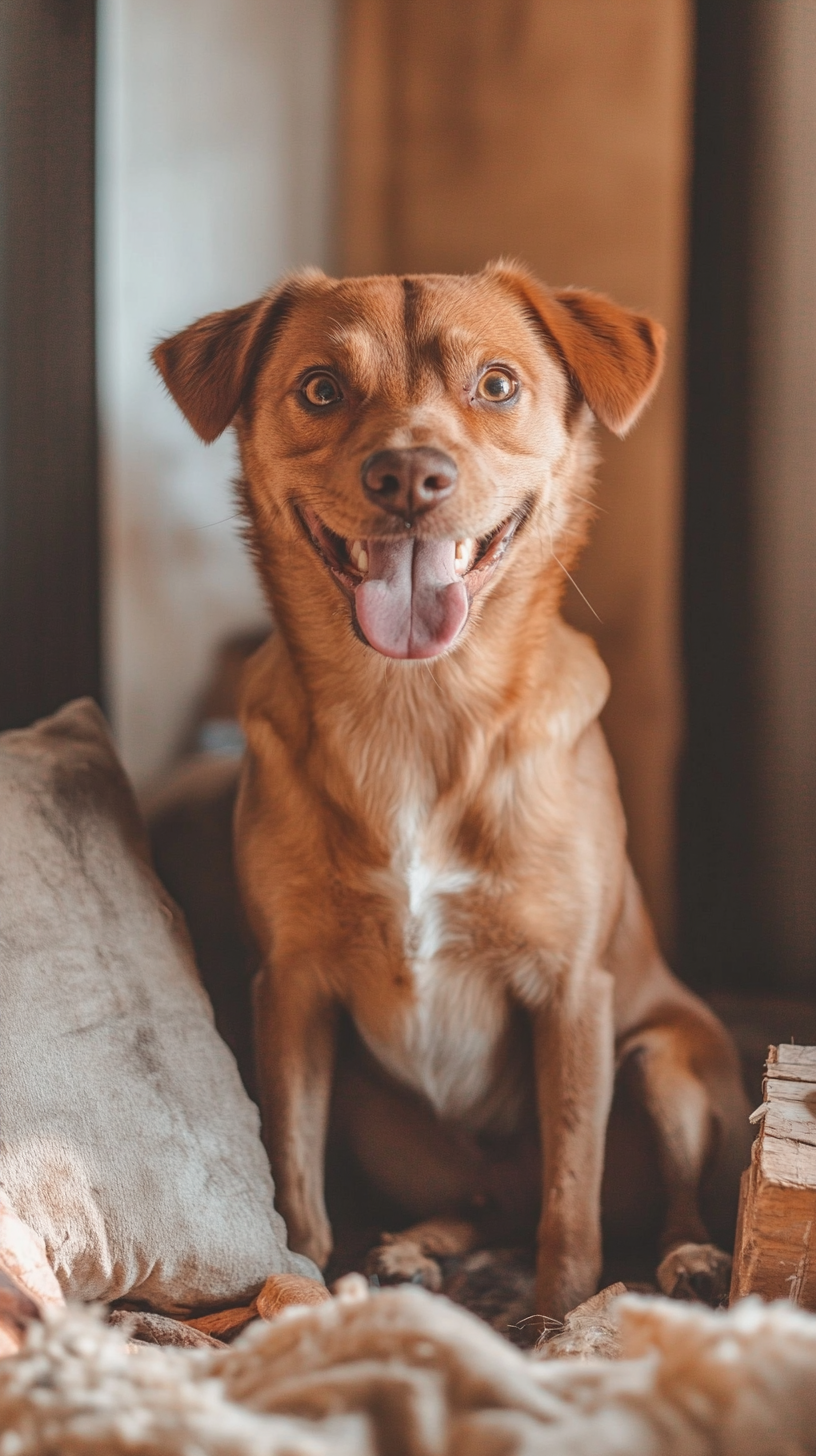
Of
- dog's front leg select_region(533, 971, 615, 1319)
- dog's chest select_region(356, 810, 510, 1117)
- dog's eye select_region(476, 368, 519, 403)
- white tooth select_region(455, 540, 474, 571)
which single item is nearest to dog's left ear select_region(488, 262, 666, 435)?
dog's eye select_region(476, 368, 519, 403)

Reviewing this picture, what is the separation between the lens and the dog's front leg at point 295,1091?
1799mm

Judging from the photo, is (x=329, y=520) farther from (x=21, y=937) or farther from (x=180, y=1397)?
(x=180, y=1397)

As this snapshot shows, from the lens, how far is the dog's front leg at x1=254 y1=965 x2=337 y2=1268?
5.90 feet

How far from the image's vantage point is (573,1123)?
1769 millimetres

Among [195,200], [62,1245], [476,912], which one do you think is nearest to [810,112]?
[195,200]

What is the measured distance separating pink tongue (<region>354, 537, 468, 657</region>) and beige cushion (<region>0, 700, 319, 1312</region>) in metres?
0.54

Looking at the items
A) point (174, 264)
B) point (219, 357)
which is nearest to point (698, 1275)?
point (219, 357)

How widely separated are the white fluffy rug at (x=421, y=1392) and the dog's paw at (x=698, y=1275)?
0.89m

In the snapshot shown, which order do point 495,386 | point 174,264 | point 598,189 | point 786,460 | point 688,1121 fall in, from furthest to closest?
point 598,189, point 174,264, point 786,460, point 688,1121, point 495,386

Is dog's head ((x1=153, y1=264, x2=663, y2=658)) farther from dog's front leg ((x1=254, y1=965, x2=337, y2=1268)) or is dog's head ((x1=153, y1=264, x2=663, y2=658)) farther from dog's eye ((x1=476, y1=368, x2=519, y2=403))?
dog's front leg ((x1=254, y1=965, x2=337, y2=1268))

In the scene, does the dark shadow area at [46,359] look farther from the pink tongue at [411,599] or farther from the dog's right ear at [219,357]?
the pink tongue at [411,599]

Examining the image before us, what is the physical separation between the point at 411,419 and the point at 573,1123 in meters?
1.00

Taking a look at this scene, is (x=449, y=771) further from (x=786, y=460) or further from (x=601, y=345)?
(x=786, y=460)

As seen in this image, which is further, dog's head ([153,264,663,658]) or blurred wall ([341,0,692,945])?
blurred wall ([341,0,692,945])
